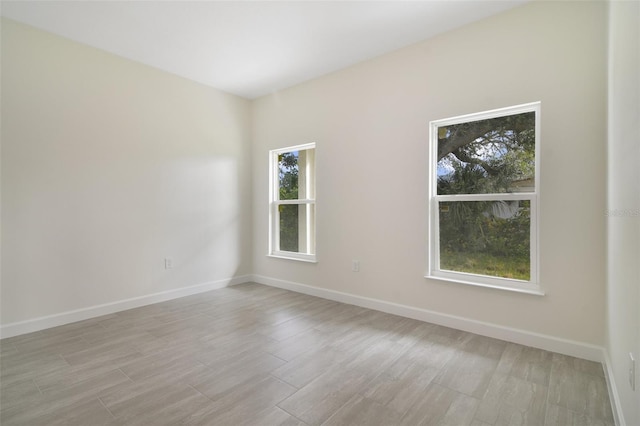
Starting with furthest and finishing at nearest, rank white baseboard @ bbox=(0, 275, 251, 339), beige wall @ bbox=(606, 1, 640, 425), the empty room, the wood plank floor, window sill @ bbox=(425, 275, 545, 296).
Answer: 1. white baseboard @ bbox=(0, 275, 251, 339)
2. window sill @ bbox=(425, 275, 545, 296)
3. the empty room
4. the wood plank floor
5. beige wall @ bbox=(606, 1, 640, 425)

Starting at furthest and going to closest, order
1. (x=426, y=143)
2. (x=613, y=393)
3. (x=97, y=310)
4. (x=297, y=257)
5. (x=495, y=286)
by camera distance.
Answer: (x=297, y=257) → (x=97, y=310) → (x=426, y=143) → (x=495, y=286) → (x=613, y=393)

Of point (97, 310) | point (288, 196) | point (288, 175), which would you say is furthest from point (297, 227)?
point (97, 310)

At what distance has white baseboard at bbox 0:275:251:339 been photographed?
2.80 metres

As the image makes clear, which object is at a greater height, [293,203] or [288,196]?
[288,196]

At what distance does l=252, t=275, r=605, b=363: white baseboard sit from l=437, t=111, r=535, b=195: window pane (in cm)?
118

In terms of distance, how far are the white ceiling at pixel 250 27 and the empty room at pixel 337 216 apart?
0.02m

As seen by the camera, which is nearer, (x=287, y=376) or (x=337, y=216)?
(x=287, y=376)

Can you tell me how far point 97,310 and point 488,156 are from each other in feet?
13.8

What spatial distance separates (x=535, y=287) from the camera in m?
2.54

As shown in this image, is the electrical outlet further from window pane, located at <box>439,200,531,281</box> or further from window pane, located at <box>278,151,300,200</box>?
window pane, located at <box>278,151,300,200</box>

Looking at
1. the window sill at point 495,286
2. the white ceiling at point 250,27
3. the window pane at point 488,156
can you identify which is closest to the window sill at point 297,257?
the window sill at point 495,286

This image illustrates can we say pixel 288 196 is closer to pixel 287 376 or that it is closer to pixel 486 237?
pixel 486 237

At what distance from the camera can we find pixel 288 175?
457 cm

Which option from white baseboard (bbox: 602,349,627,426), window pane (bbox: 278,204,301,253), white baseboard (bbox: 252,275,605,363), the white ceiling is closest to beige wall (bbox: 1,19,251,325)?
the white ceiling
